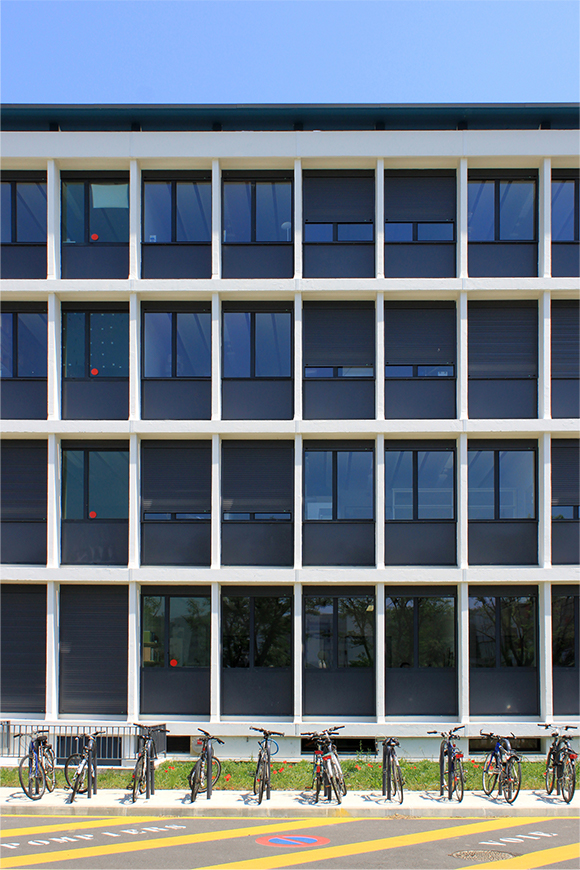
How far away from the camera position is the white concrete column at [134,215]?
1588 centimetres

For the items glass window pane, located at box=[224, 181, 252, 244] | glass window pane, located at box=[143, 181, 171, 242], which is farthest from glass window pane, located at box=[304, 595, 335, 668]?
glass window pane, located at box=[143, 181, 171, 242]

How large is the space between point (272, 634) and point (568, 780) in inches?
256

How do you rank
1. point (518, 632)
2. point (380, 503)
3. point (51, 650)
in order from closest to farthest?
1. point (51, 650)
2. point (380, 503)
3. point (518, 632)

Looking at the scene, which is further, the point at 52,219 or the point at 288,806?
the point at 52,219

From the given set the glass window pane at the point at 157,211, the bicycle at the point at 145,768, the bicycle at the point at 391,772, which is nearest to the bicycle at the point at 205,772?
the bicycle at the point at 145,768

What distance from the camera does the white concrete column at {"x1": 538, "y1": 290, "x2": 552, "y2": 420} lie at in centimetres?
1562

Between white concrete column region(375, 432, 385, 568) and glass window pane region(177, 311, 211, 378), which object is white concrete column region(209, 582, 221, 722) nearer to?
white concrete column region(375, 432, 385, 568)

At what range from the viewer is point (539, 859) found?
31.9ft

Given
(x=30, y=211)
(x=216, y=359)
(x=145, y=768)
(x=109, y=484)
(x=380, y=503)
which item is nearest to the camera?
(x=145, y=768)

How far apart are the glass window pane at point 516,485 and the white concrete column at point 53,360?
33.7 feet

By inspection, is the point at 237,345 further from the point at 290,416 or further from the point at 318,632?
the point at 318,632

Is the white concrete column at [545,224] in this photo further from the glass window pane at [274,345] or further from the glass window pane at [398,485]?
the glass window pane at [274,345]

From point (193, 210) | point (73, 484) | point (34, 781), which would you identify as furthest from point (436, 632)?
point (193, 210)

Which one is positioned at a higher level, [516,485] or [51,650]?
[516,485]
